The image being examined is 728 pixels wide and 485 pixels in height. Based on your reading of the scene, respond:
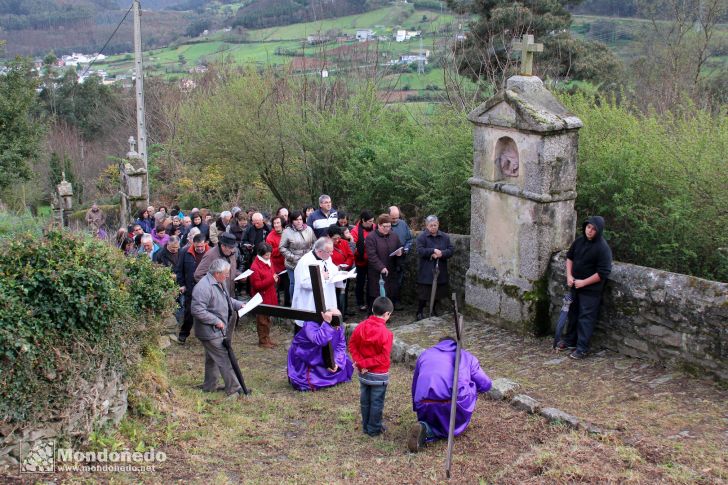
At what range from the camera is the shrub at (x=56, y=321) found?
5570mm

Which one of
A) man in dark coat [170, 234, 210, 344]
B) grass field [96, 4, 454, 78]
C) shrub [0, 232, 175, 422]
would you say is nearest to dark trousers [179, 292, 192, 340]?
man in dark coat [170, 234, 210, 344]

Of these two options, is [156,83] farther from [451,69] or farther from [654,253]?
[654,253]

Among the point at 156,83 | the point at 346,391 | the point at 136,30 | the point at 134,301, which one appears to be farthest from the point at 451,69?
the point at 156,83

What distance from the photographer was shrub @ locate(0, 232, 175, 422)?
5570 mm

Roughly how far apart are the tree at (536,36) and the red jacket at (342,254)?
10872mm


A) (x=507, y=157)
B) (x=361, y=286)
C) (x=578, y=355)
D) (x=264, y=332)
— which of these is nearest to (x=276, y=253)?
(x=264, y=332)

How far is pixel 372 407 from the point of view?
23.0ft

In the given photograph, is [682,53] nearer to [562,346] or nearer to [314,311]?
[562,346]

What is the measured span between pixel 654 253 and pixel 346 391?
4.32 meters

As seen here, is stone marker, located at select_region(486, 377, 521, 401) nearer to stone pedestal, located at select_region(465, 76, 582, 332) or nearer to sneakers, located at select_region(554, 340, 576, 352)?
sneakers, located at select_region(554, 340, 576, 352)

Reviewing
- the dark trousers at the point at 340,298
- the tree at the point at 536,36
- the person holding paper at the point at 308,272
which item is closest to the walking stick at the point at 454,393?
the person holding paper at the point at 308,272

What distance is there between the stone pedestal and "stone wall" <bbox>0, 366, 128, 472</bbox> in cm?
528

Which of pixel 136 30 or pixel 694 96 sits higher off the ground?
pixel 136 30

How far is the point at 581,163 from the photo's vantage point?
10.2 metres
